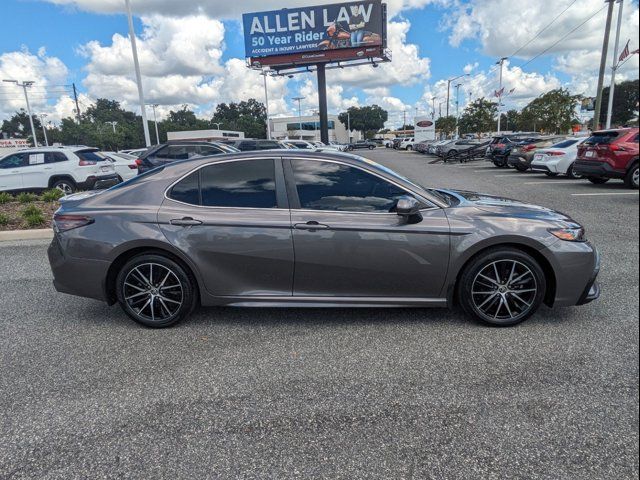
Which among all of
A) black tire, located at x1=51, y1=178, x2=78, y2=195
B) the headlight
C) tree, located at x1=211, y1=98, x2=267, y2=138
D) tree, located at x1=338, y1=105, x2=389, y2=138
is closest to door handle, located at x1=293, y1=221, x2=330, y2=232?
the headlight

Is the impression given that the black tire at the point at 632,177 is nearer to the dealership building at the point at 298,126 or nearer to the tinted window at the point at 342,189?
the tinted window at the point at 342,189

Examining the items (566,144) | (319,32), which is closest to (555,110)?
(319,32)

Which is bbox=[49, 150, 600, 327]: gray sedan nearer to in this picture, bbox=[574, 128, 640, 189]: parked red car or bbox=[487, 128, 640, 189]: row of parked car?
bbox=[487, 128, 640, 189]: row of parked car

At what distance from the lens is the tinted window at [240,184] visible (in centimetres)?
374

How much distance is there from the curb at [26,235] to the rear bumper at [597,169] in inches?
493

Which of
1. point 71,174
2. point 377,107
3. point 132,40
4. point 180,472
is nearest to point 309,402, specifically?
point 180,472

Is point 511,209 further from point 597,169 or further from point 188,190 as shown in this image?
point 597,169

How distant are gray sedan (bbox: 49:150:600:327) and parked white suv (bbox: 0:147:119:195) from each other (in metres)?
9.43

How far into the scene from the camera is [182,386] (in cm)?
298

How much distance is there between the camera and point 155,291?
12.6 ft

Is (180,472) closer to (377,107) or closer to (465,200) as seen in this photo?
(465,200)

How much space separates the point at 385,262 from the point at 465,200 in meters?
1.07

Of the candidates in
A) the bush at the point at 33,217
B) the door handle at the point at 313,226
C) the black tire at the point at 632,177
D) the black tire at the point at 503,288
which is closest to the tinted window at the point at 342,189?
the door handle at the point at 313,226

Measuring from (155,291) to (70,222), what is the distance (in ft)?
3.22
